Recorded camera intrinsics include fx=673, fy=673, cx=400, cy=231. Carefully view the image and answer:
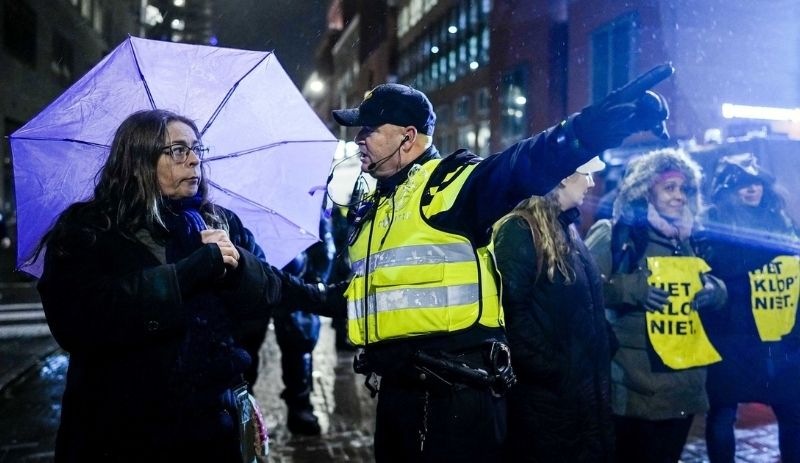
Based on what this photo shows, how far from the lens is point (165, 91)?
2.77m

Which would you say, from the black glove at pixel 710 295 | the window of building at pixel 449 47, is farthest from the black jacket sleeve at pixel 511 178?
the window of building at pixel 449 47

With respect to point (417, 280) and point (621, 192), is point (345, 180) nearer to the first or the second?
point (621, 192)

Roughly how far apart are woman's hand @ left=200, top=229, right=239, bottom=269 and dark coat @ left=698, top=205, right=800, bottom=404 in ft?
9.91

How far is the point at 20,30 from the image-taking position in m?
20.1

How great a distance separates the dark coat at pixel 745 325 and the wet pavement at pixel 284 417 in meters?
0.88

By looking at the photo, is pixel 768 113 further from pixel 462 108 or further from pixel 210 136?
pixel 462 108

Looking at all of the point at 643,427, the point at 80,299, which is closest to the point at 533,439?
the point at 643,427

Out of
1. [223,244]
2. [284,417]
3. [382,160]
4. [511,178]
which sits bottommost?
[284,417]

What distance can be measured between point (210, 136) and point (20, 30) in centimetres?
2084

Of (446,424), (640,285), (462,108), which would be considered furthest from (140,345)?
(462,108)

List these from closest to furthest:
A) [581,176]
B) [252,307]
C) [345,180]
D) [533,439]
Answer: [252,307] → [533,439] → [581,176] → [345,180]

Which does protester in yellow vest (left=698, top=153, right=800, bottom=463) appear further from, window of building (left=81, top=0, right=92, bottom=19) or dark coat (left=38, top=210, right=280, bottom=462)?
window of building (left=81, top=0, right=92, bottom=19)

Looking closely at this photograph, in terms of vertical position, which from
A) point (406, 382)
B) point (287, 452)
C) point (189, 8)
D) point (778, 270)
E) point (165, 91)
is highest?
point (189, 8)

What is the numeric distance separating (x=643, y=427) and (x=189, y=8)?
36.0m
